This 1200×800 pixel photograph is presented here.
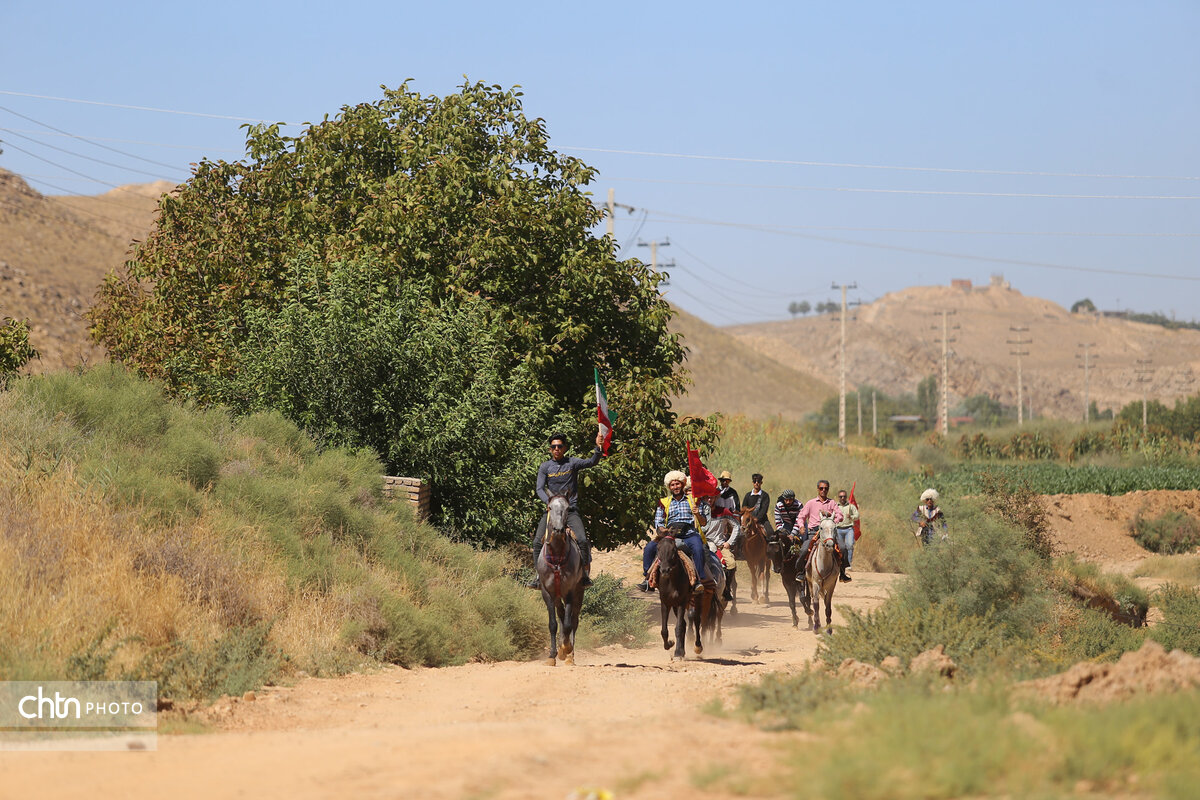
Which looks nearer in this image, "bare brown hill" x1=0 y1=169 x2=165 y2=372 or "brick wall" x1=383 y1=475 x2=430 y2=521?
"brick wall" x1=383 y1=475 x2=430 y2=521

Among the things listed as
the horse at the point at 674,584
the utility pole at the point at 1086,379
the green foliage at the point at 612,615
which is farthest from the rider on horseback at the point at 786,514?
the utility pole at the point at 1086,379

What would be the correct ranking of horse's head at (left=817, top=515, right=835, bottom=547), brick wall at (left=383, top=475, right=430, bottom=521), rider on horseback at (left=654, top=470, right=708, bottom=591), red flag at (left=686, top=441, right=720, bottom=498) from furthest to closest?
1. horse's head at (left=817, top=515, right=835, bottom=547)
2. brick wall at (left=383, top=475, right=430, bottom=521)
3. red flag at (left=686, top=441, right=720, bottom=498)
4. rider on horseback at (left=654, top=470, right=708, bottom=591)

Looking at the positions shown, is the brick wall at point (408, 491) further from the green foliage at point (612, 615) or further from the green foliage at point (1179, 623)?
the green foliage at point (1179, 623)

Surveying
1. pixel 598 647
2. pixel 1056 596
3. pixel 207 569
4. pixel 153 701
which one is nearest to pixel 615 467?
pixel 598 647

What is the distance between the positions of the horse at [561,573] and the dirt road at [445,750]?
2.24 meters

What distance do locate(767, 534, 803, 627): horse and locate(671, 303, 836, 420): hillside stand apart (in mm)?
101148

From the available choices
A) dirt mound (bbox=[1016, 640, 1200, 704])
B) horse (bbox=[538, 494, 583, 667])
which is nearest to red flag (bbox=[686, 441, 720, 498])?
horse (bbox=[538, 494, 583, 667])

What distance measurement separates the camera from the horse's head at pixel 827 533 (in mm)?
19328

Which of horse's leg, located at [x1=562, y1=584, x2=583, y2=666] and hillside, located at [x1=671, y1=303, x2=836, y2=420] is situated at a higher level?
hillside, located at [x1=671, y1=303, x2=836, y2=420]

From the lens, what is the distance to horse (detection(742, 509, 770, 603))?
23.3m

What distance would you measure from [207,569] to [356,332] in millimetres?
6952

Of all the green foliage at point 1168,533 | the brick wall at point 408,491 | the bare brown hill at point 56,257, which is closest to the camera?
the brick wall at point 408,491

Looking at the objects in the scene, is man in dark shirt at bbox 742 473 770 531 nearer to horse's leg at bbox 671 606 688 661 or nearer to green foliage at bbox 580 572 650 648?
green foliage at bbox 580 572 650 648

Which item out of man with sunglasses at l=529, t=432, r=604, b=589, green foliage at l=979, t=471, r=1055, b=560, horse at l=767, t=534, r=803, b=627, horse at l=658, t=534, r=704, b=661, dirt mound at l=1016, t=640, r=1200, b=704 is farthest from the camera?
green foliage at l=979, t=471, r=1055, b=560
